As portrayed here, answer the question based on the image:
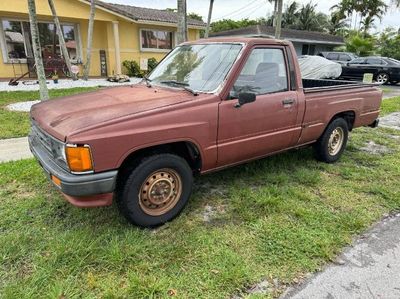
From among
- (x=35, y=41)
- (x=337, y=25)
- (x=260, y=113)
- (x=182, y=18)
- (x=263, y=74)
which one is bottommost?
(x=260, y=113)

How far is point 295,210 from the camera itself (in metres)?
3.62

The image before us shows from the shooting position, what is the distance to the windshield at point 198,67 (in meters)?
3.58

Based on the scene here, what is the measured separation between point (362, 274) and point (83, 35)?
16.4 metres

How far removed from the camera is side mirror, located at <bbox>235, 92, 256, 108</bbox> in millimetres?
3377

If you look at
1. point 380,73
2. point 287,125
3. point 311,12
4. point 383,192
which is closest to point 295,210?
point 287,125

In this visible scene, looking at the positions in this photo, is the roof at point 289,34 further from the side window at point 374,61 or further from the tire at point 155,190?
the tire at point 155,190

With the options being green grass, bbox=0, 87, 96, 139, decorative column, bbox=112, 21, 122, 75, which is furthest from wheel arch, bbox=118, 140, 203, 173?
decorative column, bbox=112, 21, 122, 75

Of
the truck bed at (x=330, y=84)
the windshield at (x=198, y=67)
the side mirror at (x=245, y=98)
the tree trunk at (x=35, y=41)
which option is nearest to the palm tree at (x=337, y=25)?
the truck bed at (x=330, y=84)

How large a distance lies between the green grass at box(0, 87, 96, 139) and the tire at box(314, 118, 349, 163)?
545 centimetres

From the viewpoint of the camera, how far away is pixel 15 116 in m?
7.58

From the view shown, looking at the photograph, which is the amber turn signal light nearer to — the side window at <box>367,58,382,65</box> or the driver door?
the driver door

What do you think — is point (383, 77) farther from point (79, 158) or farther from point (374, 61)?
point (79, 158)

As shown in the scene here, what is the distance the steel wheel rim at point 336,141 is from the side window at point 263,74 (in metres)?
1.60

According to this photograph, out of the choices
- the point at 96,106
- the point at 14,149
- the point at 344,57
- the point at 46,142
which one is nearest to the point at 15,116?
the point at 14,149
